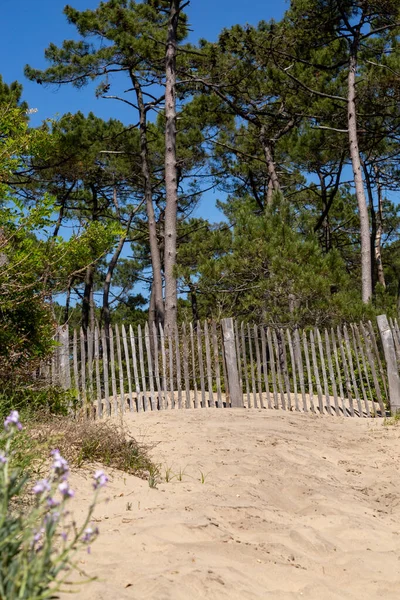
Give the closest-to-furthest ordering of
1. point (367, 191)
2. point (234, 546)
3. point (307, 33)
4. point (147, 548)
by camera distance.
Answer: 1. point (147, 548)
2. point (234, 546)
3. point (307, 33)
4. point (367, 191)

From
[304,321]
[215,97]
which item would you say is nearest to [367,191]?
[215,97]

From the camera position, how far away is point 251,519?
14.3 feet

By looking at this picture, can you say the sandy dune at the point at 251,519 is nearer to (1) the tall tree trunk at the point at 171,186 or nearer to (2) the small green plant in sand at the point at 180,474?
(2) the small green plant in sand at the point at 180,474

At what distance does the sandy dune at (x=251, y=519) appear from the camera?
315cm

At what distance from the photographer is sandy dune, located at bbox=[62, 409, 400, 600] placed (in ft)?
10.3

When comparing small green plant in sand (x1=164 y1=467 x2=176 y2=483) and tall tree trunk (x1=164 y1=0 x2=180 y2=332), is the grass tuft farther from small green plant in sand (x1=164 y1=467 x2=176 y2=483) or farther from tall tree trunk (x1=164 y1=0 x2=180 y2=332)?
tall tree trunk (x1=164 y1=0 x2=180 y2=332)

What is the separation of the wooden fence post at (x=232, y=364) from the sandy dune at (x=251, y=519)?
175 cm

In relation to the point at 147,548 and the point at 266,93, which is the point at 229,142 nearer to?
the point at 266,93

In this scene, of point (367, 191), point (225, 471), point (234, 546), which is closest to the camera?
point (234, 546)

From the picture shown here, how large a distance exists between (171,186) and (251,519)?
10281mm

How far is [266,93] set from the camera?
677 inches

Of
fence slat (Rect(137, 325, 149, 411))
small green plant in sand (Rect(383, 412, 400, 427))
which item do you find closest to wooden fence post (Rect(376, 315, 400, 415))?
small green plant in sand (Rect(383, 412, 400, 427))

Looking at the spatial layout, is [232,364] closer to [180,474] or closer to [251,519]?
[180,474]

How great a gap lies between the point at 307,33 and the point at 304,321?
8268 millimetres
